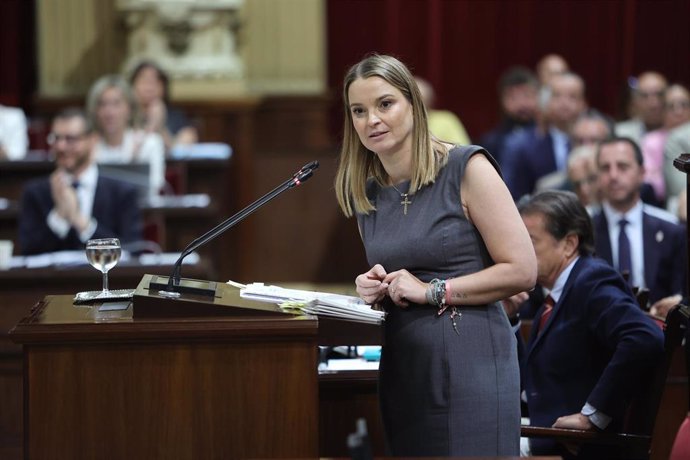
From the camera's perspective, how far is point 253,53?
31.0 ft

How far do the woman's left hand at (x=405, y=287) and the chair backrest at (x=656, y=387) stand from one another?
31.2 inches

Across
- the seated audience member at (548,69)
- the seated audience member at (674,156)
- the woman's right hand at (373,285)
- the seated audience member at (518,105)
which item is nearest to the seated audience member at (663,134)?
the seated audience member at (674,156)

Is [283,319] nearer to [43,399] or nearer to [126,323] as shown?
[126,323]

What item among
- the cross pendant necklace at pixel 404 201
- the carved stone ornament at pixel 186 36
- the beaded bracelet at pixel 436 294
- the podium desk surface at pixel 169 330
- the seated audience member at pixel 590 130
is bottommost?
the podium desk surface at pixel 169 330

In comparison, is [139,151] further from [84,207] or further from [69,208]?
[69,208]

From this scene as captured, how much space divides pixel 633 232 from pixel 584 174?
115 centimetres

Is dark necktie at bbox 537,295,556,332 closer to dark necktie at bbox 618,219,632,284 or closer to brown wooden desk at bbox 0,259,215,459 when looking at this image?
dark necktie at bbox 618,219,632,284

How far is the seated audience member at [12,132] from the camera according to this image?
323 inches

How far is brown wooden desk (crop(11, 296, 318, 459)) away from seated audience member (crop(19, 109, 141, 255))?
3337mm

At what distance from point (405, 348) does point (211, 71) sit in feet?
21.2

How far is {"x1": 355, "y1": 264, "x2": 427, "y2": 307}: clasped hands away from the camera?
2613 millimetres

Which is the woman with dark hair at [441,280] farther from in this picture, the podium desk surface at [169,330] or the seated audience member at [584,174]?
the seated audience member at [584,174]

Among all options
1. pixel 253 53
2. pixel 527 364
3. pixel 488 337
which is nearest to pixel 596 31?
pixel 253 53

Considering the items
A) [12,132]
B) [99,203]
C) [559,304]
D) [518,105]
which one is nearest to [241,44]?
[12,132]
